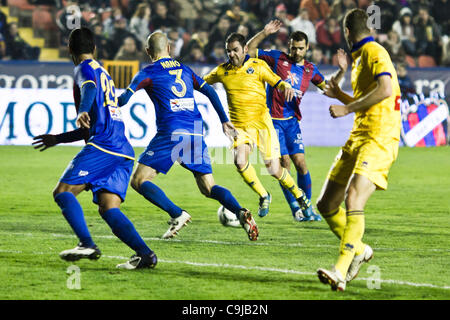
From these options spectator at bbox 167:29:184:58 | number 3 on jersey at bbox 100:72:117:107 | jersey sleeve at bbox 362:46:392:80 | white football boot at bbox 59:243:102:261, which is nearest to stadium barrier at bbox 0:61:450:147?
spectator at bbox 167:29:184:58

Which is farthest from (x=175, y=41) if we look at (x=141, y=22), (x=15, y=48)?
(x=15, y=48)

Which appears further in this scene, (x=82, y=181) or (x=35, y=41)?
(x=35, y=41)

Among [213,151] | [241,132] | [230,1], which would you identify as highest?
[230,1]

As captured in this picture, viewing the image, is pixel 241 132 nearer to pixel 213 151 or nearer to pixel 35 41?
pixel 213 151

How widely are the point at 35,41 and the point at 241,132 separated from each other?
13.3 metres

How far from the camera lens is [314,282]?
614cm

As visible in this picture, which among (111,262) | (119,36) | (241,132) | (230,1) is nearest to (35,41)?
(119,36)

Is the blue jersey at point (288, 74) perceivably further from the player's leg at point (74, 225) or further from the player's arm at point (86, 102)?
the player's leg at point (74, 225)

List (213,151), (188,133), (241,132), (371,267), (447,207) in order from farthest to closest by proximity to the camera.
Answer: (213,151), (447,207), (241,132), (188,133), (371,267)

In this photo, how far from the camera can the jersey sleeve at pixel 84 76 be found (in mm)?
6414

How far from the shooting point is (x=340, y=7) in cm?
2188

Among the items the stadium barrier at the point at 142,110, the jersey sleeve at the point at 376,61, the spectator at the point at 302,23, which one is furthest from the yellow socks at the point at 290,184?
the spectator at the point at 302,23

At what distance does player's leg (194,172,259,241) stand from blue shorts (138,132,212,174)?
0.10 metres

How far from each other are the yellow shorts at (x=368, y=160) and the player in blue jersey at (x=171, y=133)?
1932 mm
